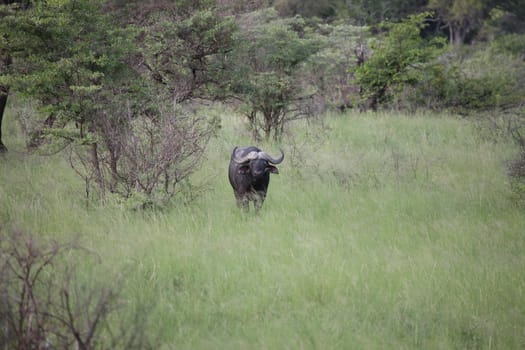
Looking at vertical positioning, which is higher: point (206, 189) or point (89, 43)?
point (89, 43)

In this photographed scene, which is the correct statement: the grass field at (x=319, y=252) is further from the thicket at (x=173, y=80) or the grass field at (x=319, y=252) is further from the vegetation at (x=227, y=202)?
the thicket at (x=173, y=80)

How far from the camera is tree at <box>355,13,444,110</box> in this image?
1664cm

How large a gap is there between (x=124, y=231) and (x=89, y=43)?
3.78 m

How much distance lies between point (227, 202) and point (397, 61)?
1070 cm

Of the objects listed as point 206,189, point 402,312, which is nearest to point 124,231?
point 206,189

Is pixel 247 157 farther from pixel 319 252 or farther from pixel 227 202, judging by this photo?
pixel 319 252

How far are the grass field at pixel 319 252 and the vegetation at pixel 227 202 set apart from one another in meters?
0.03

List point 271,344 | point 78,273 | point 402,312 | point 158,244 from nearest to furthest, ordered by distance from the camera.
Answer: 1. point 271,344
2. point 402,312
3. point 78,273
4. point 158,244

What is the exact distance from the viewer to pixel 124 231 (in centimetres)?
659

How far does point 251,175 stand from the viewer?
780 cm

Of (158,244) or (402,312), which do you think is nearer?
(402,312)

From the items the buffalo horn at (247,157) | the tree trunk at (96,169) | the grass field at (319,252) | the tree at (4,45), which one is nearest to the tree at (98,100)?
the tree trunk at (96,169)

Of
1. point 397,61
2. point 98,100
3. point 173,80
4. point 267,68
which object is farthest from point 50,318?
point 397,61

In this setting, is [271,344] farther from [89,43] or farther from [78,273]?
[89,43]
